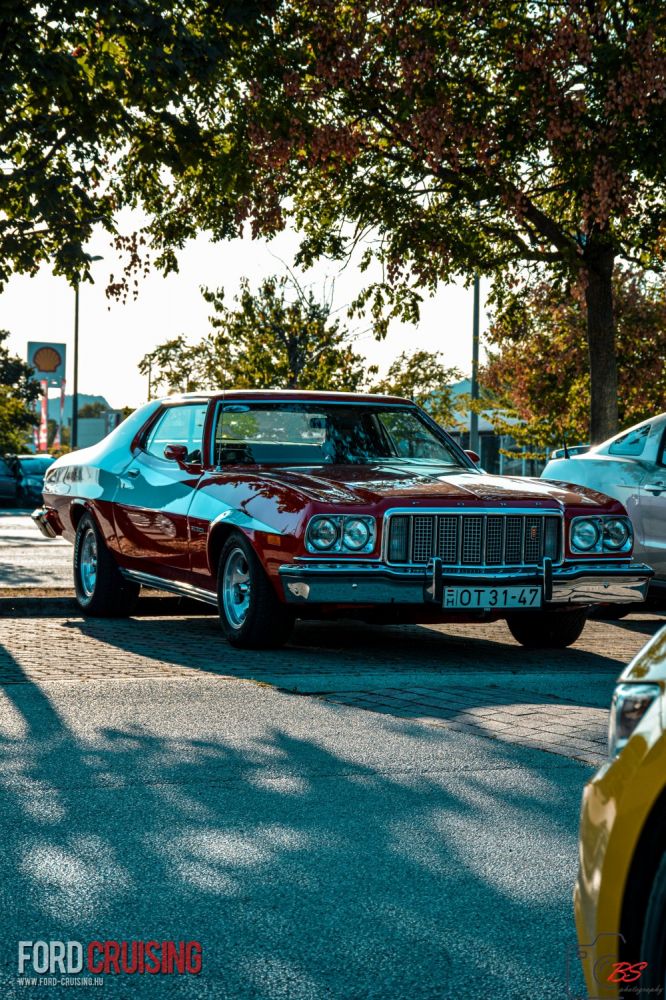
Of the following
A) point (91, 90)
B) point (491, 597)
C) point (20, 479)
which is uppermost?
point (91, 90)

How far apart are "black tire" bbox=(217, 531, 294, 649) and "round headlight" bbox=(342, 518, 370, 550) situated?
559 mm

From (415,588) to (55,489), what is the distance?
186 inches

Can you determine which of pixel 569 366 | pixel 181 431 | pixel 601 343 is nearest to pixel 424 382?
pixel 569 366

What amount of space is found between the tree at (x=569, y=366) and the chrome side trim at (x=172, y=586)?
16.9 meters

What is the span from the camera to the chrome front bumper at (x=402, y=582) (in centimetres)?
854

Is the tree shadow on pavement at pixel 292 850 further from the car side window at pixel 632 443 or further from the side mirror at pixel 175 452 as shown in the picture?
the car side window at pixel 632 443

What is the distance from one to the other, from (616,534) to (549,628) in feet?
2.88

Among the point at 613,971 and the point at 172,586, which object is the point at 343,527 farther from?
the point at 613,971

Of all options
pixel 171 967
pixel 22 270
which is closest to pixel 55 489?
pixel 22 270

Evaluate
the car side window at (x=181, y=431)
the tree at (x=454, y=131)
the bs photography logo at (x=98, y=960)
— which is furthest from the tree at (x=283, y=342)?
the bs photography logo at (x=98, y=960)

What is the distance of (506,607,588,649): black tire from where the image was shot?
9680mm

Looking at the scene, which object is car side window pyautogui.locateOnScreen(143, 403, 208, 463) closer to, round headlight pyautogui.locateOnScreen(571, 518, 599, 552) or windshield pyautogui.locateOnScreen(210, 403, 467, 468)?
windshield pyautogui.locateOnScreen(210, 403, 467, 468)

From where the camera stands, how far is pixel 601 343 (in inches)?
679

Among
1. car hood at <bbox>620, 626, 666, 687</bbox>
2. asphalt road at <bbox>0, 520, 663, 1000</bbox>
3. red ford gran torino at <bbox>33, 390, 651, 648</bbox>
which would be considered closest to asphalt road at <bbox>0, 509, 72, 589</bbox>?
red ford gran torino at <bbox>33, 390, 651, 648</bbox>
